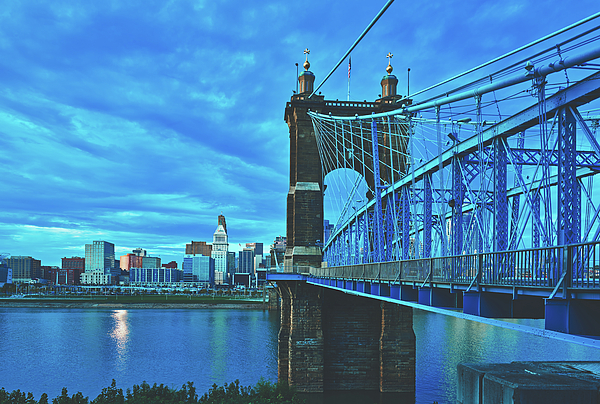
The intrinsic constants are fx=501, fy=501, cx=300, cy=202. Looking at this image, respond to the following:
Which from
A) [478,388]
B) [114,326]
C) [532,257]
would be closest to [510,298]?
[532,257]

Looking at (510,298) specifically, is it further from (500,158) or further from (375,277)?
(375,277)

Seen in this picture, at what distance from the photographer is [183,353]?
45031 millimetres

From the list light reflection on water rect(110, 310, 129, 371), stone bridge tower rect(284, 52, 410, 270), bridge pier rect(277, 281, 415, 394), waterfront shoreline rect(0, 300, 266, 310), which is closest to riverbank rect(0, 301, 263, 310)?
waterfront shoreline rect(0, 300, 266, 310)

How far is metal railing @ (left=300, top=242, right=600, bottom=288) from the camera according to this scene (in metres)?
7.86

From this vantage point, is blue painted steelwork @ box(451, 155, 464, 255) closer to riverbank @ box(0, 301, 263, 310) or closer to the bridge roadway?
the bridge roadway

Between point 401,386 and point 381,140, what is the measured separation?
18.1 meters

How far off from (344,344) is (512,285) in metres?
24.2

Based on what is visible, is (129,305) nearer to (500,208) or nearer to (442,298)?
(442,298)

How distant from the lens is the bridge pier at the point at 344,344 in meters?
31.0

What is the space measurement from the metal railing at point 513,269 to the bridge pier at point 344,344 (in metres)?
14.8

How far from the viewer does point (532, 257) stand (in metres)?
8.79

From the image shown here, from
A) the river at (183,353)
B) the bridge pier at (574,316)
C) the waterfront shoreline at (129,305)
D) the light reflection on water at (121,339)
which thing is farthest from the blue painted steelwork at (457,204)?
the waterfront shoreline at (129,305)

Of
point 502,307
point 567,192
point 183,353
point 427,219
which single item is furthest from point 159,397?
point 183,353

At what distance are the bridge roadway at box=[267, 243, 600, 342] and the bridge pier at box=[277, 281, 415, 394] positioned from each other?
1475cm
